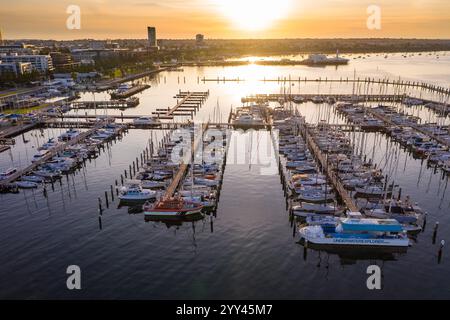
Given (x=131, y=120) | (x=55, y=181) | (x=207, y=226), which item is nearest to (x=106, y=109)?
(x=131, y=120)

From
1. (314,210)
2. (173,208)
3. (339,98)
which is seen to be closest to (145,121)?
(173,208)

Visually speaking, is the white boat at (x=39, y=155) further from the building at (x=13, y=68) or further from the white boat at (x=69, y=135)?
the building at (x=13, y=68)

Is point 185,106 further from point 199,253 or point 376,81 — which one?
point 376,81

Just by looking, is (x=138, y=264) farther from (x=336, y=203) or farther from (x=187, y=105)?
(x=187, y=105)

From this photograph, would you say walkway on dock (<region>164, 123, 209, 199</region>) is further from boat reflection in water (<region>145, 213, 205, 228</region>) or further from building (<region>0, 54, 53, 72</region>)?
building (<region>0, 54, 53, 72</region>)

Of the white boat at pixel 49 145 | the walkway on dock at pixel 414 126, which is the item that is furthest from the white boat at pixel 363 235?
the white boat at pixel 49 145

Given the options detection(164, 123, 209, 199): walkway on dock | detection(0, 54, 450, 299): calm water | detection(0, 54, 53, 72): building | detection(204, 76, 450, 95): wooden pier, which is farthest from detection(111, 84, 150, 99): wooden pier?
detection(0, 54, 450, 299): calm water
